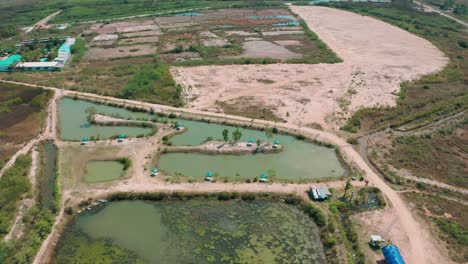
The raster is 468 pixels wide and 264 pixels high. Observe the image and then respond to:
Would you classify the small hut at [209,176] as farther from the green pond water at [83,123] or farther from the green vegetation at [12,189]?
the green vegetation at [12,189]

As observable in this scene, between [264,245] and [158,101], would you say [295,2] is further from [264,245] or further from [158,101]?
[264,245]

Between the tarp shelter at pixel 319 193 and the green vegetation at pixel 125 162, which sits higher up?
the tarp shelter at pixel 319 193

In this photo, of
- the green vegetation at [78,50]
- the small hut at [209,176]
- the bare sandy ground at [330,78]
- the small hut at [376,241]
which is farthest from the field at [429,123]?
the green vegetation at [78,50]

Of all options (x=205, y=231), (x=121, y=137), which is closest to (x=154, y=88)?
(x=121, y=137)

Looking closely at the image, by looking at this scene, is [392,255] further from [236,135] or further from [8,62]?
[8,62]

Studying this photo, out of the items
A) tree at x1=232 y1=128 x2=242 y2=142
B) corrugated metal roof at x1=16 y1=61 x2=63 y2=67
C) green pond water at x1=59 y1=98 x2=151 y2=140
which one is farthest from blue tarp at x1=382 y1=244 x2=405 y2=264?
corrugated metal roof at x1=16 y1=61 x2=63 y2=67

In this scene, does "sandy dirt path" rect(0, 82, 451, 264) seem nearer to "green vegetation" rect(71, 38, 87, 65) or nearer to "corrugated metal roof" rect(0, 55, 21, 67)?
"green vegetation" rect(71, 38, 87, 65)

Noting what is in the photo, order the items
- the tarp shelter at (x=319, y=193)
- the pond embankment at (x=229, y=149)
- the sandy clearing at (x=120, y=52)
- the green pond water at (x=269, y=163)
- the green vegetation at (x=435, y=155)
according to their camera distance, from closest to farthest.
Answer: the tarp shelter at (x=319, y=193) < the green vegetation at (x=435, y=155) < the green pond water at (x=269, y=163) < the pond embankment at (x=229, y=149) < the sandy clearing at (x=120, y=52)
